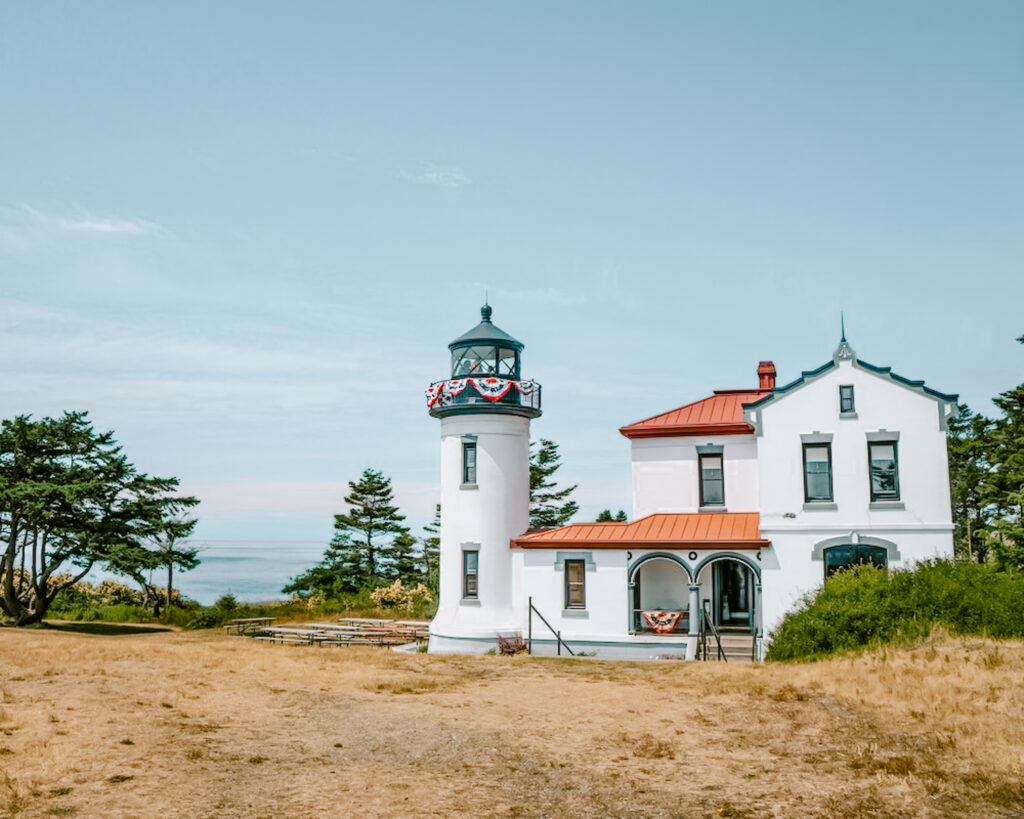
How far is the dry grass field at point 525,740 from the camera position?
8984mm

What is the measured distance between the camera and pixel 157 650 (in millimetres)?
23391

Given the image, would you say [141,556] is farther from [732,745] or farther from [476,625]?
[732,745]

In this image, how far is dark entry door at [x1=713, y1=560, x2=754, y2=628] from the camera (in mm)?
24484

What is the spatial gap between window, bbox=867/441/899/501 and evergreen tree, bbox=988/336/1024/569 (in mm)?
3891

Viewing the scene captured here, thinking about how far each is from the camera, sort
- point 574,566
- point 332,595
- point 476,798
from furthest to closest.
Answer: point 332,595, point 574,566, point 476,798

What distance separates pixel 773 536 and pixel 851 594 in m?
3.23

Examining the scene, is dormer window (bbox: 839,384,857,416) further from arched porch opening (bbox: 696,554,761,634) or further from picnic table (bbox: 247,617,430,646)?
picnic table (bbox: 247,617,430,646)

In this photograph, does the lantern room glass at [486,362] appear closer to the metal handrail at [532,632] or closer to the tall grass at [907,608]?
the metal handrail at [532,632]

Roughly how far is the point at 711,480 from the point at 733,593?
334cm

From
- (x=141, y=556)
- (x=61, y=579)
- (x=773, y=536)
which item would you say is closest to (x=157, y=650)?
(x=141, y=556)

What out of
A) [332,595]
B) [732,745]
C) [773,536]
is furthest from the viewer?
[332,595]

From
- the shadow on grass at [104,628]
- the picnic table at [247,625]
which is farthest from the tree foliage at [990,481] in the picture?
the shadow on grass at [104,628]

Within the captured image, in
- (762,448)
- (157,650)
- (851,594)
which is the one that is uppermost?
(762,448)

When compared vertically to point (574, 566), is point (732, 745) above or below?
below
